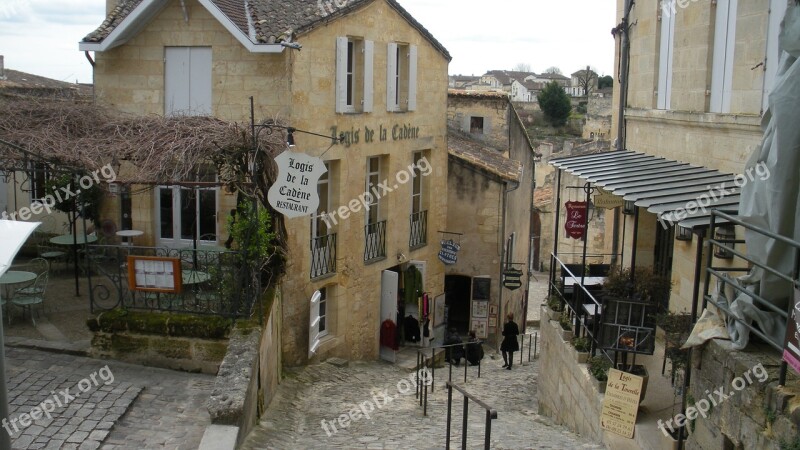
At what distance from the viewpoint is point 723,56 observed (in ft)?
32.4

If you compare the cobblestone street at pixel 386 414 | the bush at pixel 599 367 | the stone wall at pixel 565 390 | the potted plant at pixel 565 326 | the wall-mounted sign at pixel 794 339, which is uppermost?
the wall-mounted sign at pixel 794 339

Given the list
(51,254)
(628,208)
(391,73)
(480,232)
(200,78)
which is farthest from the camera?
(480,232)

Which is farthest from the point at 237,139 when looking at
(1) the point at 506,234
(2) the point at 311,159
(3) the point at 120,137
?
(1) the point at 506,234

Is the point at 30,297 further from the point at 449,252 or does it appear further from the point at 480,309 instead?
the point at 480,309

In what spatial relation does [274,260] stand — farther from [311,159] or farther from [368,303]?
[368,303]

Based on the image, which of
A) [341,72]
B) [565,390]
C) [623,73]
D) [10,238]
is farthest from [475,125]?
[10,238]

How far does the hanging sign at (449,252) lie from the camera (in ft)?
61.5

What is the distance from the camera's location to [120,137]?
10.9 m

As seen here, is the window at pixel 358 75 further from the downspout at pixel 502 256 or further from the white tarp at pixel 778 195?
the white tarp at pixel 778 195

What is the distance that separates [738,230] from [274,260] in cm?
625

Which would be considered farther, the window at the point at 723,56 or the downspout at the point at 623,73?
the downspout at the point at 623,73

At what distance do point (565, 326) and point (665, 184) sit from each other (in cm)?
307

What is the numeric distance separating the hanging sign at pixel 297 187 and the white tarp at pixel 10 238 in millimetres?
5520

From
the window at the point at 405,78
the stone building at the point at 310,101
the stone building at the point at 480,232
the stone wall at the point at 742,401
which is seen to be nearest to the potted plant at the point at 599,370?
the stone wall at the point at 742,401
